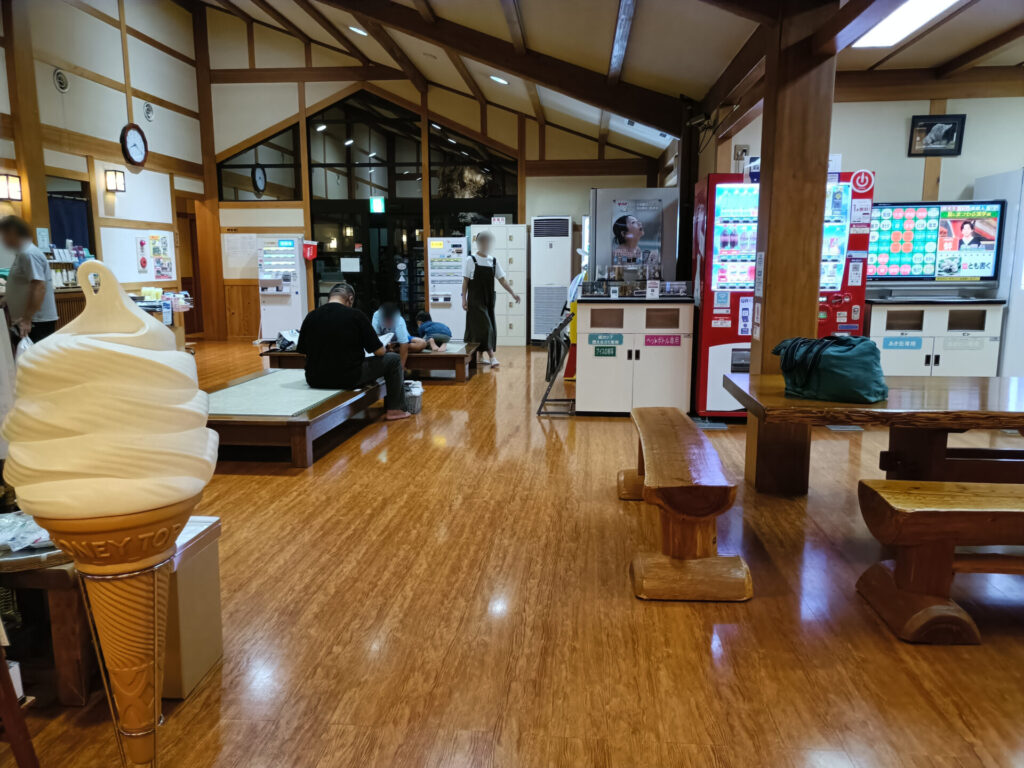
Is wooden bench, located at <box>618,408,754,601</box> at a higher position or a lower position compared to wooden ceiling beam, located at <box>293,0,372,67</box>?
lower

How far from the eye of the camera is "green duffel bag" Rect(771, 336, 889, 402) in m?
2.42

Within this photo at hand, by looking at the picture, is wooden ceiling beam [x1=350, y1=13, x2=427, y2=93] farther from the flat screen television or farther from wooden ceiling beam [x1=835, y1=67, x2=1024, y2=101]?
the flat screen television

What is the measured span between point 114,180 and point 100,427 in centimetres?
896

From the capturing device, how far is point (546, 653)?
210 centimetres

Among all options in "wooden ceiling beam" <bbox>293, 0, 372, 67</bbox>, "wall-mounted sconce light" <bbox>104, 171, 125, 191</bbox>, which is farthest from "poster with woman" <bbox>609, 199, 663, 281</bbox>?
"wall-mounted sconce light" <bbox>104, 171, 125, 191</bbox>

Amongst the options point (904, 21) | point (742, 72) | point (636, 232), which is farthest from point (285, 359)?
point (904, 21)

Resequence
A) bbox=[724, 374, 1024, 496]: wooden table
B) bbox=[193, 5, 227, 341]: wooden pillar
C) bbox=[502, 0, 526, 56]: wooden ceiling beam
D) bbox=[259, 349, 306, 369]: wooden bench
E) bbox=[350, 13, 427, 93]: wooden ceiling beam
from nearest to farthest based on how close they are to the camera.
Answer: bbox=[724, 374, 1024, 496]: wooden table < bbox=[502, 0, 526, 56]: wooden ceiling beam < bbox=[259, 349, 306, 369]: wooden bench < bbox=[350, 13, 427, 93]: wooden ceiling beam < bbox=[193, 5, 227, 341]: wooden pillar

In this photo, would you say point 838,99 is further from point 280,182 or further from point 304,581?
point 280,182

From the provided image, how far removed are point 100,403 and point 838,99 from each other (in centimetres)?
623

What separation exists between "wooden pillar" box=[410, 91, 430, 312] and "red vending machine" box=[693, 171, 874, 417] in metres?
5.81

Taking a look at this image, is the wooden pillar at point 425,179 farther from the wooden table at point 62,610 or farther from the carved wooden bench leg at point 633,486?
the wooden table at point 62,610

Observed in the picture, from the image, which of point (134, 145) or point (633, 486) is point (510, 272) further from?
point (633, 486)

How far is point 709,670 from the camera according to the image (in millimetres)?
2006

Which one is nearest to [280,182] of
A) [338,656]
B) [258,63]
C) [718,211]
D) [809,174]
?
[258,63]
